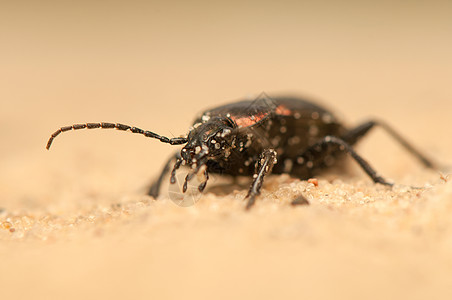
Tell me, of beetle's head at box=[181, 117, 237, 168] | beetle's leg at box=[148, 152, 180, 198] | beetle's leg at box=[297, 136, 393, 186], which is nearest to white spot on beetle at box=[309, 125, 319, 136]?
beetle's leg at box=[297, 136, 393, 186]

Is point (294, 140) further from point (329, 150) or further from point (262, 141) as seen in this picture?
point (262, 141)

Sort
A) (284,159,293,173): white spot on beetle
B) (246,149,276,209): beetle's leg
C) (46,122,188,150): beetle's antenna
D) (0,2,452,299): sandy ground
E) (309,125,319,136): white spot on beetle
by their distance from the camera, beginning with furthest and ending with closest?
(309,125,319,136): white spot on beetle, (284,159,293,173): white spot on beetle, (46,122,188,150): beetle's antenna, (246,149,276,209): beetle's leg, (0,2,452,299): sandy ground

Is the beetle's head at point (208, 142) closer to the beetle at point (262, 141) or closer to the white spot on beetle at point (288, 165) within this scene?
the beetle at point (262, 141)

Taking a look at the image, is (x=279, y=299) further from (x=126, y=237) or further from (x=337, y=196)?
(x=337, y=196)

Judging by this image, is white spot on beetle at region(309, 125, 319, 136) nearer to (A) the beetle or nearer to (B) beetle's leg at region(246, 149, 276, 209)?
(A) the beetle

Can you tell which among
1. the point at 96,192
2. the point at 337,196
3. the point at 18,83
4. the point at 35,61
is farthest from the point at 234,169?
the point at 35,61

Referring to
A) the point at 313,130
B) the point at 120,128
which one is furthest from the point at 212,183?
the point at 120,128

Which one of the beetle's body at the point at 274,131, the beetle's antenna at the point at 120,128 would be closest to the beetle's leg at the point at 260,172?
the beetle's body at the point at 274,131
